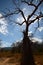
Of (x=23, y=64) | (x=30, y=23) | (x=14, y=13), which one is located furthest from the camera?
(x=14, y=13)

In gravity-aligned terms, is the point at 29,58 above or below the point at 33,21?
below

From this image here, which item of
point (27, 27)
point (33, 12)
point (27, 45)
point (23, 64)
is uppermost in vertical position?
point (33, 12)

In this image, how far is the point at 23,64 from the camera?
9.25 meters

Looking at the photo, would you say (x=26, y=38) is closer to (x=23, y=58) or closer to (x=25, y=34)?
(x=25, y=34)

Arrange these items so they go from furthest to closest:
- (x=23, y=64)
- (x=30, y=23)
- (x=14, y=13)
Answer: (x=14, y=13) → (x=30, y=23) → (x=23, y=64)

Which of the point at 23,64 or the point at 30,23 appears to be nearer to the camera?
the point at 23,64

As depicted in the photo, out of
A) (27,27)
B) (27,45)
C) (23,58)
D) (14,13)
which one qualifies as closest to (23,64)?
(23,58)

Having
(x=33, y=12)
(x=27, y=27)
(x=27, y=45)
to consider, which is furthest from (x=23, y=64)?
(x=33, y=12)

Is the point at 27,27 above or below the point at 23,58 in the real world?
above

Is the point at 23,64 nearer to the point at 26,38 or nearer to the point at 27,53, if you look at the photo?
the point at 27,53

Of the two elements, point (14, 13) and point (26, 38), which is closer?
point (26, 38)

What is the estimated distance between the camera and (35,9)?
33.1 feet

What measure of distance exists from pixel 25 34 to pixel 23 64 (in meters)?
1.29

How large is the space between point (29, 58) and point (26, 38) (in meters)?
0.86
